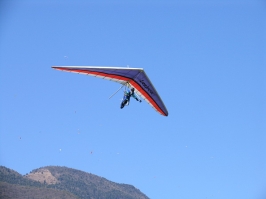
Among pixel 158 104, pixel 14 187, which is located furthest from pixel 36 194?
pixel 158 104

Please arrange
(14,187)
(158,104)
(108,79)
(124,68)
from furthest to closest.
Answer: (14,187) → (158,104) → (108,79) → (124,68)

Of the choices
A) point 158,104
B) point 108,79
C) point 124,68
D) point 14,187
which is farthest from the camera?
point 14,187

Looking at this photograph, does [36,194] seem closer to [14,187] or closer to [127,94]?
[14,187]

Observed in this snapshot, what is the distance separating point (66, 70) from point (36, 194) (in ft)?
555

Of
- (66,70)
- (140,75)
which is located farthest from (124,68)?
(66,70)

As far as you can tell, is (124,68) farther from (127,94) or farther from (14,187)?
(14,187)

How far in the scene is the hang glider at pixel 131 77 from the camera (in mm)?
31984

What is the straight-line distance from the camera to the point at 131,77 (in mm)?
33531

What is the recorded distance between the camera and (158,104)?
3681 cm

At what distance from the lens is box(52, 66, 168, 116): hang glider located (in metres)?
32.0

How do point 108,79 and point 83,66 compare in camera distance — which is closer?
point 83,66

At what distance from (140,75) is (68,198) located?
168 meters

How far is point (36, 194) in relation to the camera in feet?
634

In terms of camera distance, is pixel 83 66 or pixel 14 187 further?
pixel 14 187
